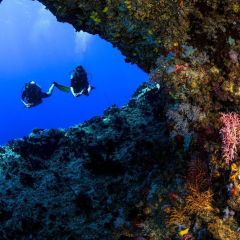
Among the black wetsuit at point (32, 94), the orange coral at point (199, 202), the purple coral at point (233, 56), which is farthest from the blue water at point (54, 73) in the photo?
the orange coral at point (199, 202)

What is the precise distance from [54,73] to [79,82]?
153 metres

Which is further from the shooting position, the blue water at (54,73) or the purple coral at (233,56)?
the blue water at (54,73)

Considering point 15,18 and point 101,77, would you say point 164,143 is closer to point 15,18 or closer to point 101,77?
point 15,18

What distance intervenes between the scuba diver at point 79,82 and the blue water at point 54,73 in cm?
9804

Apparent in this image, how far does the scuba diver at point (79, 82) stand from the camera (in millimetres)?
11891

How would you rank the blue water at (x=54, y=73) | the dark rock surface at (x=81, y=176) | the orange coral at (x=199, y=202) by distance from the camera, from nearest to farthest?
the orange coral at (x=199, y=202) → the dark rock surface at (x=81, y=176) → the blue water at (x=54, y=73)

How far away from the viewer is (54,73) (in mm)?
153125

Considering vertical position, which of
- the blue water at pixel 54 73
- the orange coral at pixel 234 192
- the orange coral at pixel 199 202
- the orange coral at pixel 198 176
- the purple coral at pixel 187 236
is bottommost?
the purple coral at pixel 187 236

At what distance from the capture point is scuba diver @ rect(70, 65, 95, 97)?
11891 millimetres

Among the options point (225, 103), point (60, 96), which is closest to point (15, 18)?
point (60, 96)

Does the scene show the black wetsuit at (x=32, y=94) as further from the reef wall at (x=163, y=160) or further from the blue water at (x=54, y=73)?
the blue water at (x=54, y=73)

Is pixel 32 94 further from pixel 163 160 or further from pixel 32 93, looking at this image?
pixel 163 160

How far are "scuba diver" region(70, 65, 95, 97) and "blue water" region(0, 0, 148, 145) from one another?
98043mm

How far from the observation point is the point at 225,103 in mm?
3961
